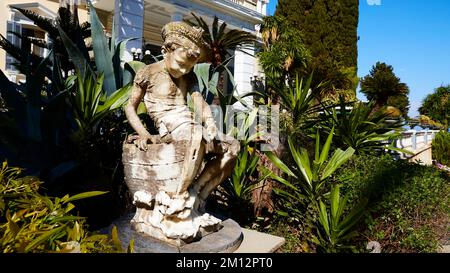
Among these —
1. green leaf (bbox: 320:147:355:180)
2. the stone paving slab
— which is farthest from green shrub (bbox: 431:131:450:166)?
the stone paving slab

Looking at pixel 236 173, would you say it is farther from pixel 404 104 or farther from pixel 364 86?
pixel 404 104

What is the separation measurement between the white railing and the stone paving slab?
8.20m

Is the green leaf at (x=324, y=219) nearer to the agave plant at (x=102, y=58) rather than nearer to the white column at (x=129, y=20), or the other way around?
the agave plant at (x=102, y=58)

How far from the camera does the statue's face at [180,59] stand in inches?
92.4

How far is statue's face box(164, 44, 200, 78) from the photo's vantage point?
7.70 ft

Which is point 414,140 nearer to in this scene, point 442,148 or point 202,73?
point 442,148

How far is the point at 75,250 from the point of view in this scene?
135 cm

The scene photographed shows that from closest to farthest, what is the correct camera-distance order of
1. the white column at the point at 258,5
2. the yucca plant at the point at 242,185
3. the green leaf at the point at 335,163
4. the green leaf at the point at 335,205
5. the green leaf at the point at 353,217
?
the green leaf at the point at 353,217
the green leaf at the point at 335,205
the green leaf at the point at 335,163
the yucca plant at the point at 242,185
the white column at the point at 258,5

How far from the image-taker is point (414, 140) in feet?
34.0

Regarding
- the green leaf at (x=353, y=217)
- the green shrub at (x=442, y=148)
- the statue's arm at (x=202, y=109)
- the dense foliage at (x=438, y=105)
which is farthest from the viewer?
the dense foliage at (x=438, y=105)

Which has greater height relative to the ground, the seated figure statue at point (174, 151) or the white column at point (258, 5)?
the white column at point (258, 5)

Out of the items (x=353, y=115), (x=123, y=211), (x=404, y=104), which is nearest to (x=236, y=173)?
(x=123, y=211)

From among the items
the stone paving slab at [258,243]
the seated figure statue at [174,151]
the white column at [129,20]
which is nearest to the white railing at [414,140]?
the white column at [129,20]

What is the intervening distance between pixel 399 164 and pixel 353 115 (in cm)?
121
